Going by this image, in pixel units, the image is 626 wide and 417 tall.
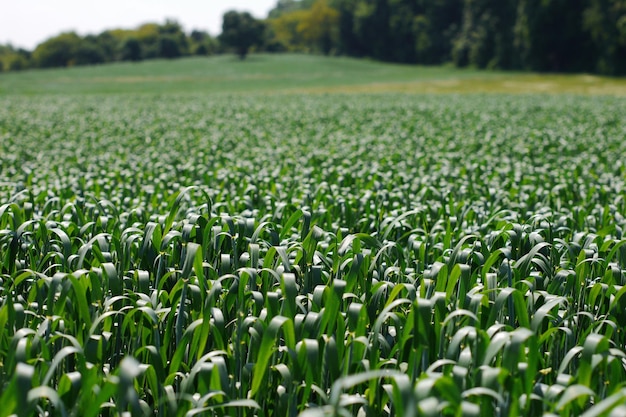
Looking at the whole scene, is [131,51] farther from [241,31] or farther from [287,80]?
[287,80]

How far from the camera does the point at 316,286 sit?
4.82 m

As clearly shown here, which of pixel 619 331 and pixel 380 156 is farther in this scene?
pixel 380 156

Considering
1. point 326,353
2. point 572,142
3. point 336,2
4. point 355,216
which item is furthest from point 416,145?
point 336,2

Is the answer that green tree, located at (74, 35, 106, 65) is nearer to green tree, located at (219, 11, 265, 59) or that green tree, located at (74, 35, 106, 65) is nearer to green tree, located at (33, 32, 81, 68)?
green tree, located at (33, 32, 81, 68)

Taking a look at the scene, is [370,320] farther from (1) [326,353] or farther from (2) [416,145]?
(2) [416,145]

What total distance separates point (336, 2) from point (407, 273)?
133726 mm

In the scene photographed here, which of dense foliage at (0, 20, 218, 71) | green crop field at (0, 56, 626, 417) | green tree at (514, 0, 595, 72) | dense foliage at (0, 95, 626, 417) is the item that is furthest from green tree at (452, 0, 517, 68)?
dense foliage at (0, 95, 626, 417)

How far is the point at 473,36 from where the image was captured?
94.6 meters

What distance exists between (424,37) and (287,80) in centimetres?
4128

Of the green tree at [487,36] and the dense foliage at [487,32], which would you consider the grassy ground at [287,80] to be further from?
the green tree at [487,36]

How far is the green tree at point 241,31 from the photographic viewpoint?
11525 cm

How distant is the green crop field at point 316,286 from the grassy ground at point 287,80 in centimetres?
4474

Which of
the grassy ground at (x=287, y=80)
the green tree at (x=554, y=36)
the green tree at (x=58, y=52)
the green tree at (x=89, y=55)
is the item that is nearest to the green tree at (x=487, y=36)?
the green tree at (x=554, y=36)

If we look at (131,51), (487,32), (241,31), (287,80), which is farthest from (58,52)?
(487,32)
